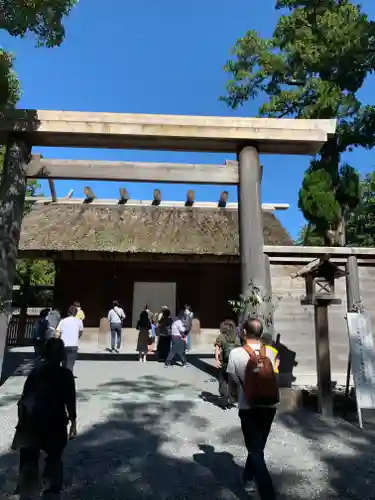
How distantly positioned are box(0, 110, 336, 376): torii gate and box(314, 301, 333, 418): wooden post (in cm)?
121

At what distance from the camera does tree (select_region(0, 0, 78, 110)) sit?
5.92 m

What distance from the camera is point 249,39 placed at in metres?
12.5

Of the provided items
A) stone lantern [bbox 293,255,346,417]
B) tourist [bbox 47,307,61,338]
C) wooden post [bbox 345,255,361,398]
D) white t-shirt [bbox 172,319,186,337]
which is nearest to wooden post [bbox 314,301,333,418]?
stone lantern [bbox 293,255,346,417]

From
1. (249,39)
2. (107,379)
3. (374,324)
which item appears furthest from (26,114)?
(249,39)

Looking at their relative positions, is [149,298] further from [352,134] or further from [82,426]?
[82,426]

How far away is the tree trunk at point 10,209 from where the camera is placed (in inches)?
265

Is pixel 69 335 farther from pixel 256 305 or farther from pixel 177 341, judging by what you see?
pixel 177 341

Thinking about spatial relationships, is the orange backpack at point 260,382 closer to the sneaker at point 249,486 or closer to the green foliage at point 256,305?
the sneaker at point 249,486

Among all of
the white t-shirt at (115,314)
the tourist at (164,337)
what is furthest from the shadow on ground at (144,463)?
the white t-shirt at (115,314)

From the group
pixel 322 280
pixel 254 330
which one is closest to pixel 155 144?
pixel 322 280

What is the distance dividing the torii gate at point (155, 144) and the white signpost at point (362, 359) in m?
1.67

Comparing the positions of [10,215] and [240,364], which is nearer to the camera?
[240,364]

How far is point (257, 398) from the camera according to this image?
9.51 feet

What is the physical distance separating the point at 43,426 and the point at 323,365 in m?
4.31
